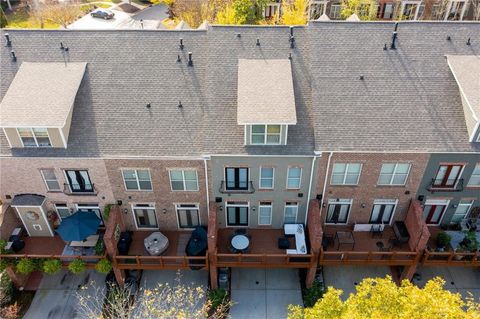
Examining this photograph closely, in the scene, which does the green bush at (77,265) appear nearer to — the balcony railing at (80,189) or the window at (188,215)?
the balcony railing at (80,189)

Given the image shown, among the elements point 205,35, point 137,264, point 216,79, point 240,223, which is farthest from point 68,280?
point 205,35

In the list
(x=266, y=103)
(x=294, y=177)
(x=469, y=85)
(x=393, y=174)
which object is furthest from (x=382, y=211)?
(x=266, y=103)

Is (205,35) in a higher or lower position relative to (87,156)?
higher

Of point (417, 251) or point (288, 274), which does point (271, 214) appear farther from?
point (417, 251)

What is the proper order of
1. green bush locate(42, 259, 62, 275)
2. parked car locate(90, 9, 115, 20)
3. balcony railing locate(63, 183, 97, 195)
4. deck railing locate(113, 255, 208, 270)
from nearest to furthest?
green bush locate(42, 259, 62, 275) → deck railing locate(113, 255, 208, 270) → balcony railing locate(63, 183, 97, 195) → parked car locate(90, 9, 115, 20)

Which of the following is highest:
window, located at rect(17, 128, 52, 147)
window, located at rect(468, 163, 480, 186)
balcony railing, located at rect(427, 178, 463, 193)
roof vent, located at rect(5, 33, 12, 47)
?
roof vent, located at rect(5, 33, 12, 47)

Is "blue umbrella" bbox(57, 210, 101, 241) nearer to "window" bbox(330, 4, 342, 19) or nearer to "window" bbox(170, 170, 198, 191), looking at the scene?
"window" bbox(170, 170, 198, 191)

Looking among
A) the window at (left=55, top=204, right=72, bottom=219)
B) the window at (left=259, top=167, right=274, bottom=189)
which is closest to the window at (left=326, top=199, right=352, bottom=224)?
the window at (left=259, top=167, right=274, bottom=189)

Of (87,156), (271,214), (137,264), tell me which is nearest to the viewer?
(87,156)
